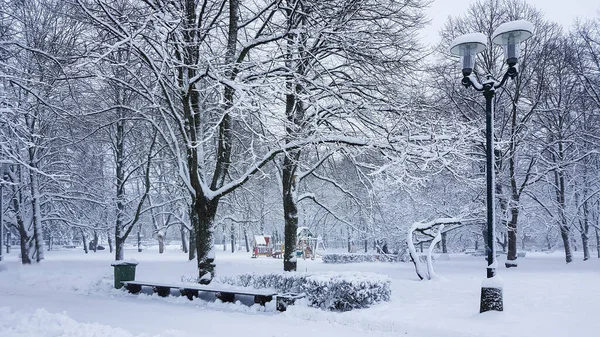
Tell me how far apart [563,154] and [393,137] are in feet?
63.7

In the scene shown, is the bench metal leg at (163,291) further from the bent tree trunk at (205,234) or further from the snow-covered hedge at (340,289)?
the snow-covered hedge at (340,289)

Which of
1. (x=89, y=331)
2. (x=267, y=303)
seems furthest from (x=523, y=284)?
(x=89, y=331)

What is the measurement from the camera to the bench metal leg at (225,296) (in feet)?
36.0

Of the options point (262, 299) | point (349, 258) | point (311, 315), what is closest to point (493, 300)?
point (311, 315)

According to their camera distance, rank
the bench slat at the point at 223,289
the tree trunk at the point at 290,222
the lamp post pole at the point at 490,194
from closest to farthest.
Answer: the lamp post pole at the point at 490,194, the bench slat at the point at 223,289, the tree trunk at the point at 290,222

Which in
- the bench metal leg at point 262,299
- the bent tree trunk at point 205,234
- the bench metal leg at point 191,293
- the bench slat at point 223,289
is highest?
the bent tree trunk at point 205,234

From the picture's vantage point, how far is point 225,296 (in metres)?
11.1

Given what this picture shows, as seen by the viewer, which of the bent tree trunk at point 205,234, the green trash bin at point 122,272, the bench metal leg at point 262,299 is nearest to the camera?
the bench metal leg at point 262,299

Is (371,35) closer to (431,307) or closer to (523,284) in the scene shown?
(431,307)

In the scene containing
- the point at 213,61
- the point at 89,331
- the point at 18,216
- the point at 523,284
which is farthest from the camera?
the point at 18,216

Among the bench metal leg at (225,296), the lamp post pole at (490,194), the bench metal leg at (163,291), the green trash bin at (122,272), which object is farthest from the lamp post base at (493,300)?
the green trash bin at (122,272)

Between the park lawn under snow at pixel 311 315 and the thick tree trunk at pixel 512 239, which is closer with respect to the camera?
the park lawn under snow at pixel 311 315

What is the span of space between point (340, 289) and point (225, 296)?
2.89 meters

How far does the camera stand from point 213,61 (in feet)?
35.0
